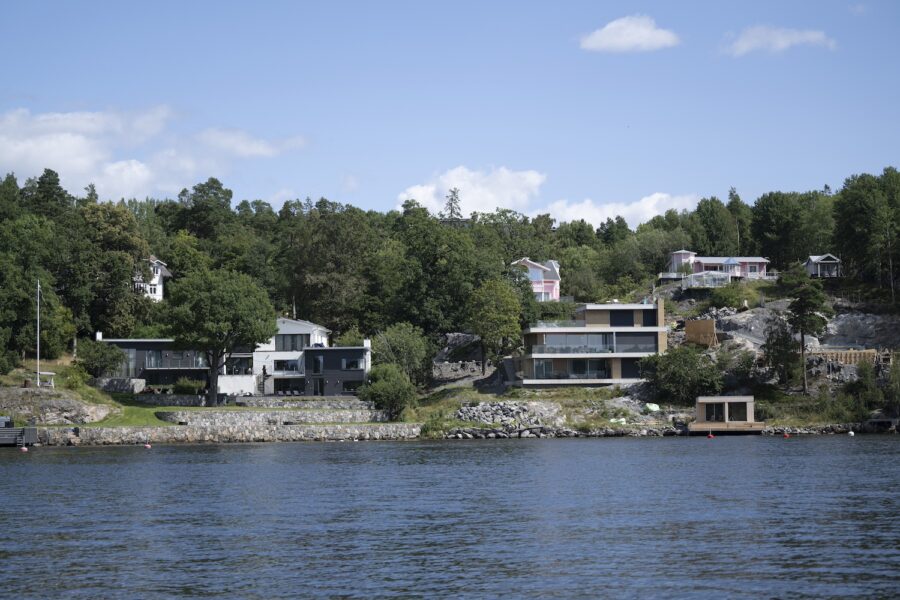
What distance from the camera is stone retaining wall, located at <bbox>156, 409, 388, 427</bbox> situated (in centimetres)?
7812

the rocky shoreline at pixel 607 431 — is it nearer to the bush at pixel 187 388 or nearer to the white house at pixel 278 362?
the white house at pixel 278 362

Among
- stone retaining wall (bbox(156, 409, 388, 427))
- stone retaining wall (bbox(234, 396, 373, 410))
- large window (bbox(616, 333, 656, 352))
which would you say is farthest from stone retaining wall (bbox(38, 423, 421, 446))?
large window (bbox(616, 333, 656, 352))

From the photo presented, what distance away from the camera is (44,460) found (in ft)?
203

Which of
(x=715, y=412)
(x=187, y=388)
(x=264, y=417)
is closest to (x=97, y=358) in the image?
(x=187, y=388)

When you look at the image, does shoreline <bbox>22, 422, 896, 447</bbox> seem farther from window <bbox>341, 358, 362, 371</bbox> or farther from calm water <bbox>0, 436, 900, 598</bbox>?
calm water <bbox>0, 436, 900, 598</bbox>

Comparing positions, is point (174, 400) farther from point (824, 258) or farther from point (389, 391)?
point (824, 258)

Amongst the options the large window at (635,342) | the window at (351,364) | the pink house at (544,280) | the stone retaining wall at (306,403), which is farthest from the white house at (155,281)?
the large window at (635,342)

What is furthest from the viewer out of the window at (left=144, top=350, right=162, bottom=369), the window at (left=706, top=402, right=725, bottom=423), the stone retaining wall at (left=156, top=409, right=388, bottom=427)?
the window at (left=144, top=350, right=162, bottom=369)

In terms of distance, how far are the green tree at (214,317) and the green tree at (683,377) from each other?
3244 cm

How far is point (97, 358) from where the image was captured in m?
88.4

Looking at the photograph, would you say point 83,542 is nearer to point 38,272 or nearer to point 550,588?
point 550,588

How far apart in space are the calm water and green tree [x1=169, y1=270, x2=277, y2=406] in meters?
24.4

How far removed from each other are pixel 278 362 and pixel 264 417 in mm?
17707

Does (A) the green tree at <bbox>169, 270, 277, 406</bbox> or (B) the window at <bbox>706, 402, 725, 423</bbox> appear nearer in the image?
(B) the window at <bbox>706, 402, 725, 423</bbox>
